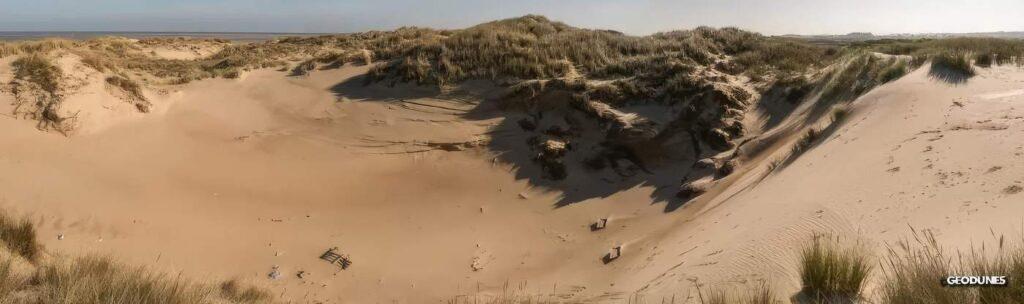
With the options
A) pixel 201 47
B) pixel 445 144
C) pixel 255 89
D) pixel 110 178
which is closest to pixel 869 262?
pixel 445 144

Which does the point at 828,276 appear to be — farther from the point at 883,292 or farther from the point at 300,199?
the point at 300,199

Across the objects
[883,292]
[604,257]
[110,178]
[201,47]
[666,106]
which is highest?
[201,47]

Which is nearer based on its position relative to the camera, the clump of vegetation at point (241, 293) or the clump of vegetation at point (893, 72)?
the clump of vegetation at point (241, 293)

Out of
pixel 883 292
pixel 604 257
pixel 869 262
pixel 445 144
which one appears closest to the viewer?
pixel 883 292

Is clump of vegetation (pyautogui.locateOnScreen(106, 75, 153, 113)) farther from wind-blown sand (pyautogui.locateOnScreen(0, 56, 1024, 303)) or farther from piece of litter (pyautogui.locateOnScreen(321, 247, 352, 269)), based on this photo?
piece of litter (pyautogui.locateOnScreen(321, 247, 352, 269))

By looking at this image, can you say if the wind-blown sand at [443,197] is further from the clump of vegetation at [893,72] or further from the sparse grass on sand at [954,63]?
the clump of vegetation at [893,72]

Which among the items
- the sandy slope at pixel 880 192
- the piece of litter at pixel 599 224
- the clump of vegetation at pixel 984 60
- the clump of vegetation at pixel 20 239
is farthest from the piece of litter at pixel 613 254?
the clump of vegetation at pixel 984 60

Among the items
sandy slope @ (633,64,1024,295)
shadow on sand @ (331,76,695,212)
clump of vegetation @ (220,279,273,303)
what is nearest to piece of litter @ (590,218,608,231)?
shadow on sand @ (331,76,695,212)

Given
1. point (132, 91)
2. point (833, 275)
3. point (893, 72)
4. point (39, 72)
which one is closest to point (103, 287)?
point (833, 275)
